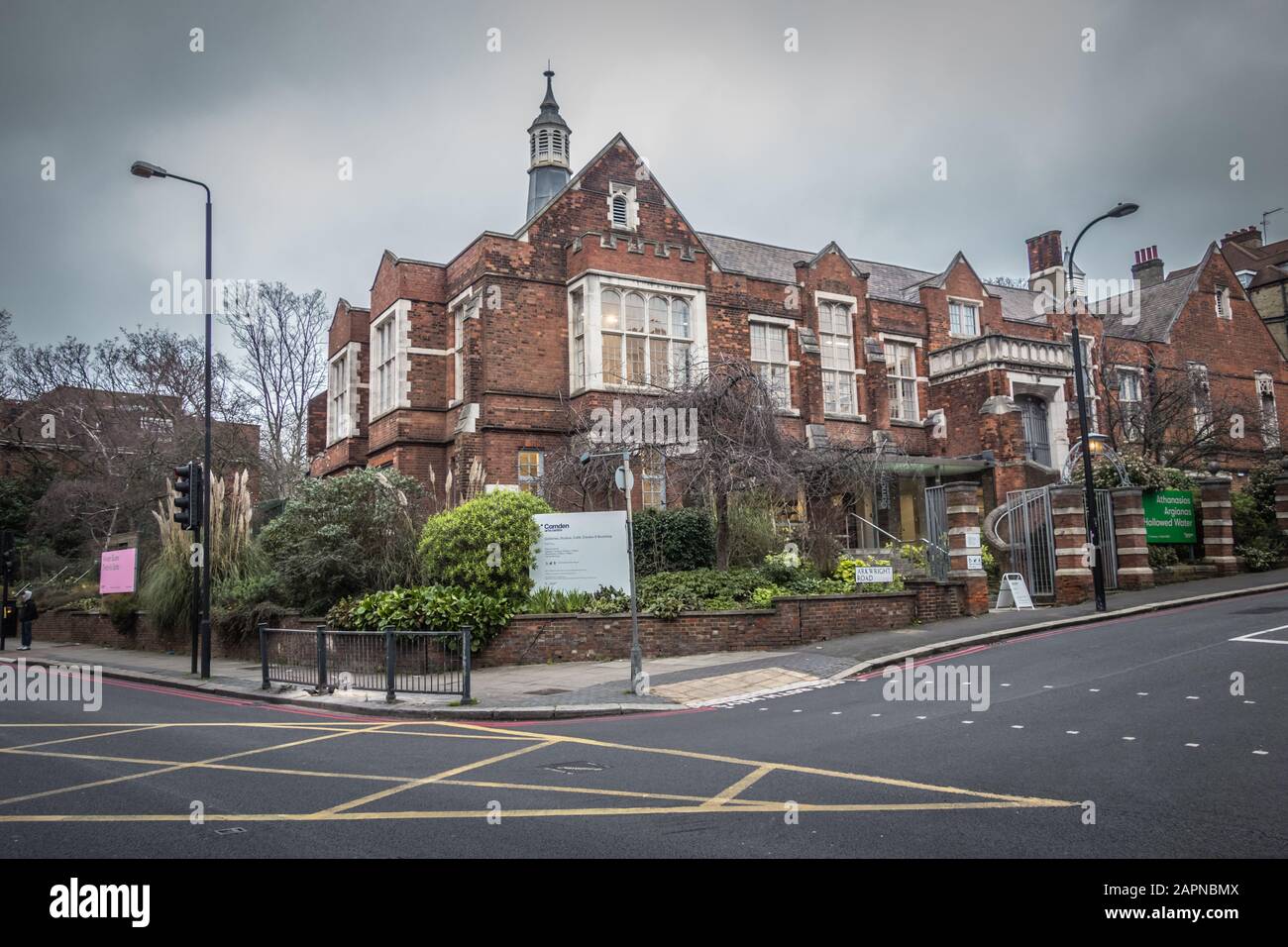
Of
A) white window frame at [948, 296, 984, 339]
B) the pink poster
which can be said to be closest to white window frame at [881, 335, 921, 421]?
white window frame at [948, 296, 984, 339]

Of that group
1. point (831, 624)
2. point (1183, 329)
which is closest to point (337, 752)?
point (831, 624)

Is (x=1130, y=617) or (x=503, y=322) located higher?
(x=503, y=322)

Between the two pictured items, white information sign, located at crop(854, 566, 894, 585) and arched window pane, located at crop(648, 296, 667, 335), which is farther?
arched window pane, located at crop(648, 296, 667, 335)

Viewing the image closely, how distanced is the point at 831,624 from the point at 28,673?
1627 cm

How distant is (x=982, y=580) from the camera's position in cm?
1806

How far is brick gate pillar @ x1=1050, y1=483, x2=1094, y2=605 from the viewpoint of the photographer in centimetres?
1883

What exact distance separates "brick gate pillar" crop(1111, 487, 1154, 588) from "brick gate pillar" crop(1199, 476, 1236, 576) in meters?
3.03

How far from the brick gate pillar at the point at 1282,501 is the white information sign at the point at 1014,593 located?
9.79 m

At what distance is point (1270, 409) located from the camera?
3588 cm

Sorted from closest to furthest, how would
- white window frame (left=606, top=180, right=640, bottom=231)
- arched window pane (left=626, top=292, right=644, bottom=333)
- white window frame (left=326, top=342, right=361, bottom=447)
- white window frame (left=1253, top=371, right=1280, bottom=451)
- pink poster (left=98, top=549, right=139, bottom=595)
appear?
pink poster (left=98, top=549, right=139, bottom=595)
arched window pane (left=626, top=292, right=644, bottom=333)
white window frame (left=606, top=180, right=640, bottom=231)
white window frame (left=326, top=342, right=361, bottom=447)
white window frame (left=1253, top=371, right=1280, bottom=451)

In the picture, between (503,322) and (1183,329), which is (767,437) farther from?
(1183,329)

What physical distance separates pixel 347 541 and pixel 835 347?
55.3 ft

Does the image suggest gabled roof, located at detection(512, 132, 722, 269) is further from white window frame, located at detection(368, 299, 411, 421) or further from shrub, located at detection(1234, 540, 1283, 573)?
shrub, located at detection(1234, 540, 1283, 573)

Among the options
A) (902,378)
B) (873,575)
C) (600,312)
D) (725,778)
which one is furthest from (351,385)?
(725,778)
